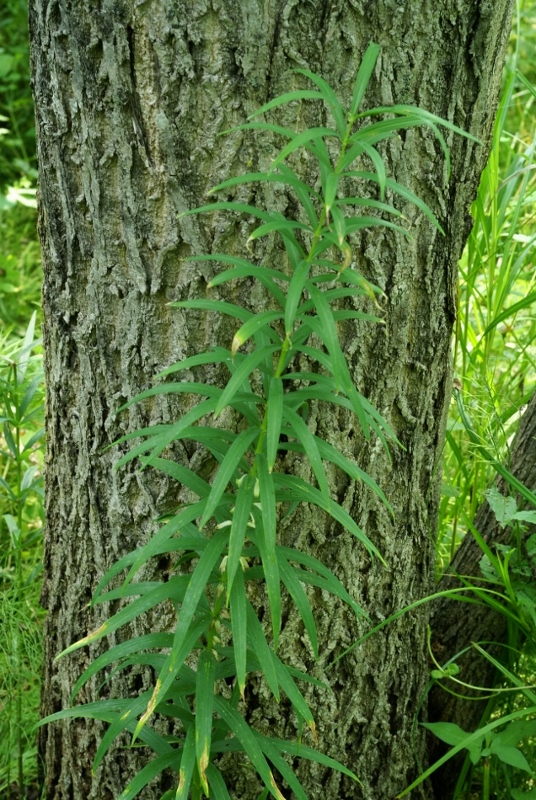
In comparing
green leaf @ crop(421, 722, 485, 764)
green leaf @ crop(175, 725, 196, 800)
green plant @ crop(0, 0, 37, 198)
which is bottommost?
green leaf @ crop(421, 722, 485, 764)

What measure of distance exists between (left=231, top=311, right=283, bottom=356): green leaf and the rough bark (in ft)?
2.96

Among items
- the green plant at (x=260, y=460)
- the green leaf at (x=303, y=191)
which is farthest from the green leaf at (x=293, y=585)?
the green leaf at (x=303, y=191)

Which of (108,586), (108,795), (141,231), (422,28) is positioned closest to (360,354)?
(141,231)

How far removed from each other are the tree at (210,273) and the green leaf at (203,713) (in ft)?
1.28

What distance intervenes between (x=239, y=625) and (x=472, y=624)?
93cm

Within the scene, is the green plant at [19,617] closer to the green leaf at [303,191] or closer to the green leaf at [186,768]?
the green leaf at [186,768]

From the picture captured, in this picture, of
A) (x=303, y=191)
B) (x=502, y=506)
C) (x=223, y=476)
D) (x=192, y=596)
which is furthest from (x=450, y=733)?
(x=303, y=191)

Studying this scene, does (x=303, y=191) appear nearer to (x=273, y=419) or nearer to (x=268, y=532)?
(x=273, y=419)

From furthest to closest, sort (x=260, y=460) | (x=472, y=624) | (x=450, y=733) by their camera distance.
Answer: (x=472, y=624), (x=450, y=733), (x=260, y=460)

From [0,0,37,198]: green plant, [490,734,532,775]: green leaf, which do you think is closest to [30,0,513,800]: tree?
[490,734,532,775]: green leaf

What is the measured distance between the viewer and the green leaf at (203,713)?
1241 millimetres

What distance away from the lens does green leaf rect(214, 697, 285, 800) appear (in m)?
1.31

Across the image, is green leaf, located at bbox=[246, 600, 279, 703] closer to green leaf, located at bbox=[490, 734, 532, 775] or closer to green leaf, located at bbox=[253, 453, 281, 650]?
green leaf, located at bbox=[253, 453, 281, 650]

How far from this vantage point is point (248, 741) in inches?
52.6
